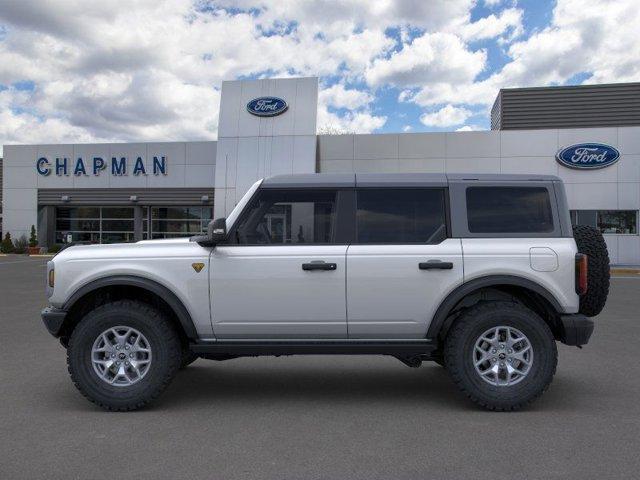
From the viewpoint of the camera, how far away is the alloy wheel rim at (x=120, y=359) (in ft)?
A: 15.5

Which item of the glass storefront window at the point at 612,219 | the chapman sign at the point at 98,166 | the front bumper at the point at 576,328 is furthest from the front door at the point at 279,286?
the chapman sign at the point at 98,166

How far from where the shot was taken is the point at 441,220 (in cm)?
486

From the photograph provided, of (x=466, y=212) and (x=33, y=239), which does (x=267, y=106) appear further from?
(x=466, y=212)

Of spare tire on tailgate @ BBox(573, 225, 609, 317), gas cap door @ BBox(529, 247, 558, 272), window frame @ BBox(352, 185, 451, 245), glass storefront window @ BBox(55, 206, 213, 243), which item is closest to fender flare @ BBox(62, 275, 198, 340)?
window frame @ BBox(352, 185, 451, 245)

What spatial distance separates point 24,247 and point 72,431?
31.6m

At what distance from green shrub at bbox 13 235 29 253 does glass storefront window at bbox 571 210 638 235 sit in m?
28.5

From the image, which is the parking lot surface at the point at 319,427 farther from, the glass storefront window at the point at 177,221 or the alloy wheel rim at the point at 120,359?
the glass storefront window at the point at 177,221

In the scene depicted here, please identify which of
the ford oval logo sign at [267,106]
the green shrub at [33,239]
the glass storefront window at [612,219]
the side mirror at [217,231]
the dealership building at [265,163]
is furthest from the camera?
the green shrub at [33,239]

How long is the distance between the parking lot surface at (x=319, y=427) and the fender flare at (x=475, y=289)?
2.46 feet

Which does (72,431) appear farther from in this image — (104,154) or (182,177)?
(104,154)

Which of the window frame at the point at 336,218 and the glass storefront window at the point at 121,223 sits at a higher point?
the glass storefront window at the point at 121,223

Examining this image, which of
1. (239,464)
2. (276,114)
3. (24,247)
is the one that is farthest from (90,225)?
(239,464)

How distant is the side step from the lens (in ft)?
15.5

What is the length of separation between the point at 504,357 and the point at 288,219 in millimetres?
2104
